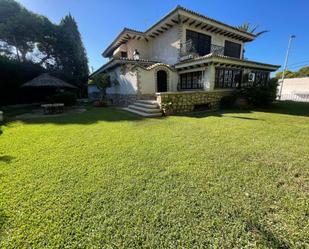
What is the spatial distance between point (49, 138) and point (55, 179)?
3.04m

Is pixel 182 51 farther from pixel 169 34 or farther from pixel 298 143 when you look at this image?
pixel 298 143

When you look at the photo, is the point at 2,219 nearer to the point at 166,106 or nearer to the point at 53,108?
the point at 166,106

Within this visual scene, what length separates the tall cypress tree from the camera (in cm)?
2327

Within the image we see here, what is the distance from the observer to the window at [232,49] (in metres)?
16.4

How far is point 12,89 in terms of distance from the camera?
15969 millimetres

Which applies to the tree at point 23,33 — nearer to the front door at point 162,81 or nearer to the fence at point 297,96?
the front door at point 162,81

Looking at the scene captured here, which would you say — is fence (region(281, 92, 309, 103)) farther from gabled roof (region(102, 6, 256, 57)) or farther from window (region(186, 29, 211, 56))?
window (region(186, 29, 211, 56))

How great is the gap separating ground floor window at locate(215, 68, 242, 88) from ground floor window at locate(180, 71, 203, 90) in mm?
1261

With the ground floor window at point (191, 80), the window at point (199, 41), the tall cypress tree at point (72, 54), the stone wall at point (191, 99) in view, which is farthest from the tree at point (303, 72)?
the tall cypress tree at point (72, 54)

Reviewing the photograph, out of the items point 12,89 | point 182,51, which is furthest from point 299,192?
point 12,89

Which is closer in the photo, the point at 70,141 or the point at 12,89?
the point at 70,141

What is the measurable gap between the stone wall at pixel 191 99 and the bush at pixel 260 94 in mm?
1295

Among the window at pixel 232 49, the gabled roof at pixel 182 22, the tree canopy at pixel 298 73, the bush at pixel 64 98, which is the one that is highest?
the gabled roof at pixel 182 22

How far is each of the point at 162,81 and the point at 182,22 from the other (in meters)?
4.89
